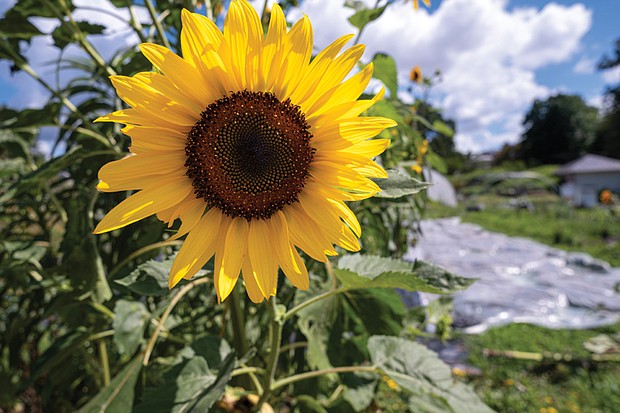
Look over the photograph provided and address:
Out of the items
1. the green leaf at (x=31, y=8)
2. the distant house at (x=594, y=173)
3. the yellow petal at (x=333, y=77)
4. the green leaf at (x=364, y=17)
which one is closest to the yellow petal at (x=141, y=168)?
the yellow petal at (x=333, y=77)

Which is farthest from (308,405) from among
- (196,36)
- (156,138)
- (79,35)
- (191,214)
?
(79,35)

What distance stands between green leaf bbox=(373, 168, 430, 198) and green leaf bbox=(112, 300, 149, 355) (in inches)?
24.6

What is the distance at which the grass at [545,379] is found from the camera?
314 cm

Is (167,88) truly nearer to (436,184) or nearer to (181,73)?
(181,73)

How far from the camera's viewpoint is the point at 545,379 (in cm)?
355

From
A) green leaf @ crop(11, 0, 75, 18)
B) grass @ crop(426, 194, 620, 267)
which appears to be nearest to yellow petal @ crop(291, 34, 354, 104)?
green leaf @ crop(11, 0, 75, 18)

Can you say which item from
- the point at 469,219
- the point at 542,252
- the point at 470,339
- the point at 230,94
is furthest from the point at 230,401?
the point at 469,219

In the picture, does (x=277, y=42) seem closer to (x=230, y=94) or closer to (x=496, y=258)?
(x=230, y=94)

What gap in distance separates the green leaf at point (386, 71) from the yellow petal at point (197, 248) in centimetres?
60

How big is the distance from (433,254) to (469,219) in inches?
260

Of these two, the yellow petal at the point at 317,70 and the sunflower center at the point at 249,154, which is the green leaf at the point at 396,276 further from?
the yellow petal at the point at 317,70

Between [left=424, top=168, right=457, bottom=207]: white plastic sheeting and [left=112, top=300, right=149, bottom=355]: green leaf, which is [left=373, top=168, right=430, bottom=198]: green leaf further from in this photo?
[left=112, top=300, right=149, bottom=355]: green leaf

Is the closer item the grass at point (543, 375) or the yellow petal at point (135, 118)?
the yellow petal at point (135, 118)

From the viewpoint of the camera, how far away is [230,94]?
0.69 meters
